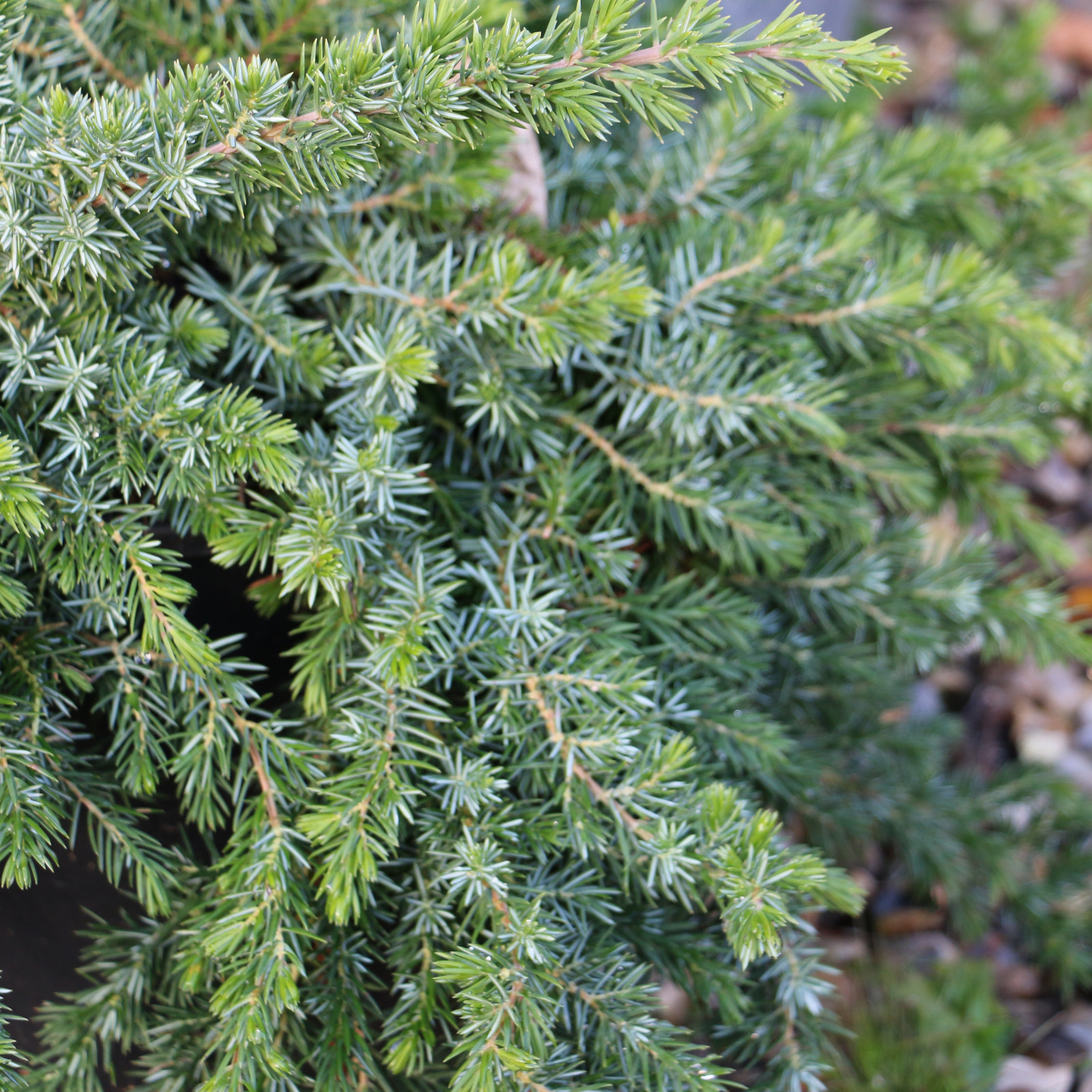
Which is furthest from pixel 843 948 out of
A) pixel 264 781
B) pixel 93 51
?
pixel 93 51

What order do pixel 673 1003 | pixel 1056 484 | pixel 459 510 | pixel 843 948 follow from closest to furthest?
1. pixel 459 510
2. pixel 673 1003
3. pixel 843 948
4. pixel 1056 484

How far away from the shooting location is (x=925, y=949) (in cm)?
111

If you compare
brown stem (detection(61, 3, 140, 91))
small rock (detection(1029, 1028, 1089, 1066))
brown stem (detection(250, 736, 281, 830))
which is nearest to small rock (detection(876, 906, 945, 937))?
small rock (detection(1029, 1028, 1089, 1066))

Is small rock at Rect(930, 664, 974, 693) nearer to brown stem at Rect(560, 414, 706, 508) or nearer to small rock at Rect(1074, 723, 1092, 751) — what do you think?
small rock at Rect(1074, 723, 1092, 751)

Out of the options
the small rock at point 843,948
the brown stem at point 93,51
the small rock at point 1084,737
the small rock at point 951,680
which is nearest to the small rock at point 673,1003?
the small rock at point 843,948

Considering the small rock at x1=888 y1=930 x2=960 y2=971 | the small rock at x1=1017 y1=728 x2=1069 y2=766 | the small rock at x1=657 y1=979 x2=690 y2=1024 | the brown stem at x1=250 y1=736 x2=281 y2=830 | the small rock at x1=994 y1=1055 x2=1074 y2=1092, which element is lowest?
the small rock at x1=888 y1=930 x2=960 y2=971

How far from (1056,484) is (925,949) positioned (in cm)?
94

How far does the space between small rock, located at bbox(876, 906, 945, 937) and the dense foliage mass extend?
0.48 m

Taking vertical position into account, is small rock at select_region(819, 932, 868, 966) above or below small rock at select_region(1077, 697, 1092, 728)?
above

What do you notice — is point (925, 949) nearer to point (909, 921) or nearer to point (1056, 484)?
point (909, 921)

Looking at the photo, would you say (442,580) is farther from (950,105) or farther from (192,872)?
(950,105)

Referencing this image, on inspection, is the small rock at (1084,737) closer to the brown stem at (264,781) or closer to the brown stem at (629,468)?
the brown stem at (629,468)

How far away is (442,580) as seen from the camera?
624 mm

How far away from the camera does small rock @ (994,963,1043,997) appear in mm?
1099
